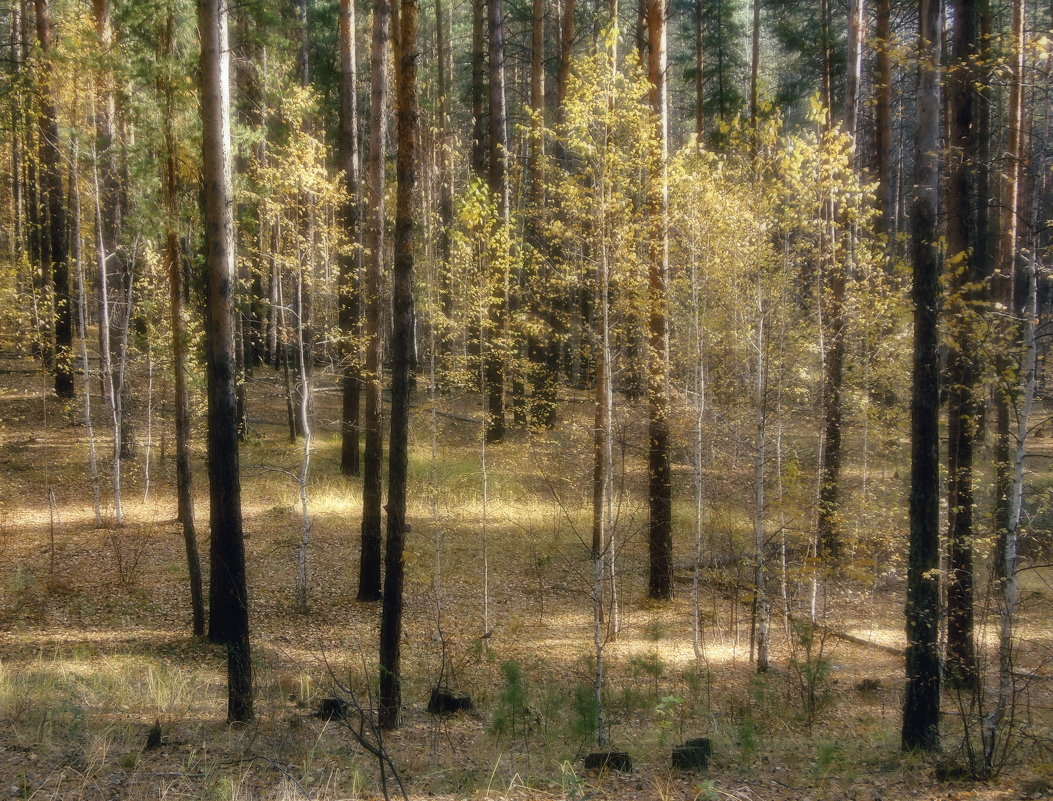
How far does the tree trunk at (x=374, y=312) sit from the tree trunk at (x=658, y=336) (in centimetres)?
444

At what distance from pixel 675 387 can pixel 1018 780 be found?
7807 millimetres

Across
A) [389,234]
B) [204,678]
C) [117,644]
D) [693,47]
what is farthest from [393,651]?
[693,47]

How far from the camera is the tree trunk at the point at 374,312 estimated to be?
12.2 meters

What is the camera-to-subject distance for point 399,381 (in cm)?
802

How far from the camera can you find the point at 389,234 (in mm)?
23266

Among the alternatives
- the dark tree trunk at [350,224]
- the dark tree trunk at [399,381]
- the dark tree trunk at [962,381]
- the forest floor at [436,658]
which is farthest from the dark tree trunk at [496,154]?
the dark tree trunk at [962,381]

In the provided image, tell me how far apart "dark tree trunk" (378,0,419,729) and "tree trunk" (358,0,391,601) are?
4.03 metres

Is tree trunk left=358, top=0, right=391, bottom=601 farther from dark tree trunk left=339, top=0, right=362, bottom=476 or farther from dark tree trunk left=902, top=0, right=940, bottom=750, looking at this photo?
dark tree trunk left=902, top=0, right=940, bottom=750

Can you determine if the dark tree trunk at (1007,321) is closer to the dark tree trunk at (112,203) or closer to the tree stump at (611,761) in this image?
the tree stump at (611,761)

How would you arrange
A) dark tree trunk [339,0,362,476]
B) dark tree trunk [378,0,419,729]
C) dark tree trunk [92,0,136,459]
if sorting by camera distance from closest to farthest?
1. dark tree trunk [378,0,419,729]
2. dark tree trunk [92,0,136,459]
3. dark tree trunk [339,0,362,476]

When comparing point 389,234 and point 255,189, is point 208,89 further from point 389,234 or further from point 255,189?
point 389,234

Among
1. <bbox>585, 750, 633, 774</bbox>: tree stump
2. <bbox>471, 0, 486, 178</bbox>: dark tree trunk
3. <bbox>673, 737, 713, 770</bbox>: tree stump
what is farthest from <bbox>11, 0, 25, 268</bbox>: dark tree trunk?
<bbox>673, 737, 713, 770</bbox>: tree stump

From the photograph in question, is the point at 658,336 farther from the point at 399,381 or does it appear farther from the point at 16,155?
the point at 16,155

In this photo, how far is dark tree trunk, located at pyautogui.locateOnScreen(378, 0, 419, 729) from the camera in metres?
7.95
